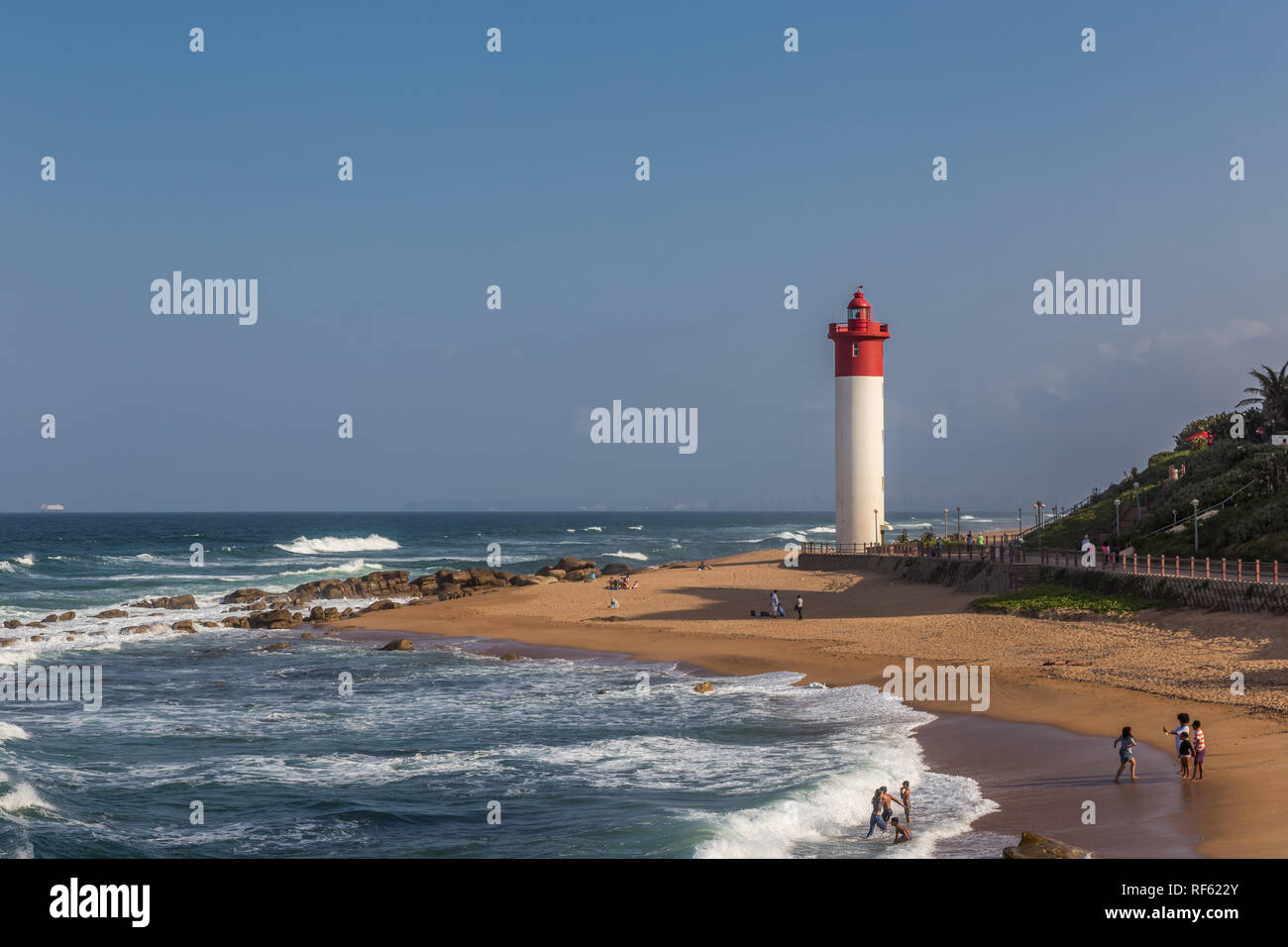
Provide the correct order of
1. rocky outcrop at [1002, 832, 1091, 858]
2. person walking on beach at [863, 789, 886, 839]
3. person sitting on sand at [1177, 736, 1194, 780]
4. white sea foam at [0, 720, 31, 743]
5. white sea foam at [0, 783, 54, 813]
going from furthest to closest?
white sea foam at [0, 720, 31, 743] < white sea foam at [0, 783, 54, 813] < person sitting on sand at [1177, 736, 1194, 780] < person walking on beach at [863, 789, 886, 839] < rocky outcrop at [1002, 832, 1091, 858]

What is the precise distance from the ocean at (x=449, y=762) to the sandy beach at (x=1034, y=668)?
149cm

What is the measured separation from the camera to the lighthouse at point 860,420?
168 feet

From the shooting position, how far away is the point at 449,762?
19.9 metres

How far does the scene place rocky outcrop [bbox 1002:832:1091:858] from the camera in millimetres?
12430

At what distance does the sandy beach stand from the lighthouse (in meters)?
4.66

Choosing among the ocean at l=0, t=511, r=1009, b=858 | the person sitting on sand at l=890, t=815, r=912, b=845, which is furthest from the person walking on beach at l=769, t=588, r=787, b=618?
the person sitting on sand at l=890, t=815, r=912, b=845

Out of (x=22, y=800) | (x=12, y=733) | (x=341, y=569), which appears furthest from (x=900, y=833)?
(x=341, y=569)

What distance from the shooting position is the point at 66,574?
71250mm

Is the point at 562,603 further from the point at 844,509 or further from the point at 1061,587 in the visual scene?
the point at 1061,587

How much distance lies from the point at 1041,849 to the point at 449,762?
11.2 meters

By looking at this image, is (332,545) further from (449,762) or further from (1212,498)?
(449,762)

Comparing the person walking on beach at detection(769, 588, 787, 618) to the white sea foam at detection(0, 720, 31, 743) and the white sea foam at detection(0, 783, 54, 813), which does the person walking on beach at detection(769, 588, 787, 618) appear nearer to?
the white sea foam at detection(0, 720, 31, 743)

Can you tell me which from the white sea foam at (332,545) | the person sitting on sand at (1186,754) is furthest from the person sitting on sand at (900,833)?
the white sea foam at (332,545)
